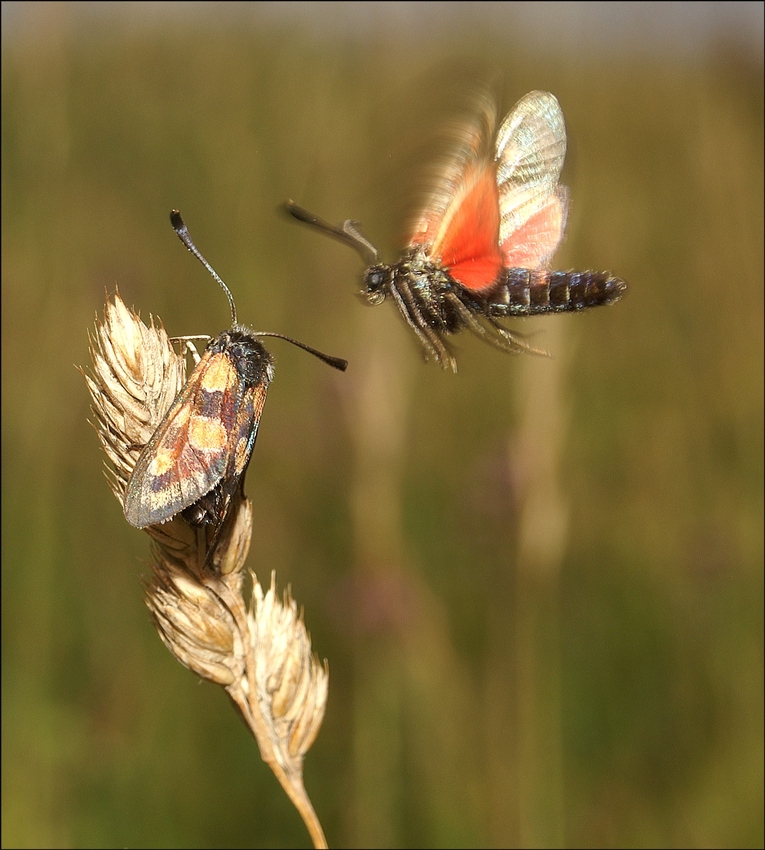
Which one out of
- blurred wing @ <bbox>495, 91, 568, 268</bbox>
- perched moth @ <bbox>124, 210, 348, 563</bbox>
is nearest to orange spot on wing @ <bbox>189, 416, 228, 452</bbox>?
perched moth @ <bbox>124, 210, 348, 563</bbox>

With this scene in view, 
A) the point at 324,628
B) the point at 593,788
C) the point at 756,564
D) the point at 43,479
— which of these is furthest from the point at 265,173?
the point at 593,788

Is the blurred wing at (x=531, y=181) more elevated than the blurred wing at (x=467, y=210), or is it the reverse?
the blurred wing at (x=531, y=181)

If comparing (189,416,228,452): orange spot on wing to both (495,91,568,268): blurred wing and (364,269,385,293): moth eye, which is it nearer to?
(364,269,385,293): moth eye

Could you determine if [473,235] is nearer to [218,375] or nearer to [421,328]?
[421,328]

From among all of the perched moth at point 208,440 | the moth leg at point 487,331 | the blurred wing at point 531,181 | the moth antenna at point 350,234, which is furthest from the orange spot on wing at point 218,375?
the blurred wing at point 531,181

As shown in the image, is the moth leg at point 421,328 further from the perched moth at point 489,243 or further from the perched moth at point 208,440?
the perched moth at point 208,440

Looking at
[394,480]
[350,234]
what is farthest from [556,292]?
[394,480]
